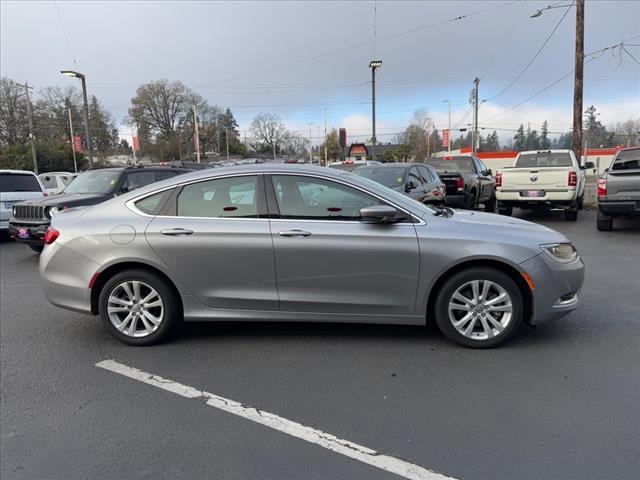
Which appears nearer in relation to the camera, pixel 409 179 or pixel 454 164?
pixel 409 179

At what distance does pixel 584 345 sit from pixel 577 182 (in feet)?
29.2

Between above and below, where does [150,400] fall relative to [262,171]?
below

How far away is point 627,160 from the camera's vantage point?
1058 cm

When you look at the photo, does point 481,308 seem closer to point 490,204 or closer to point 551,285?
point 551,285

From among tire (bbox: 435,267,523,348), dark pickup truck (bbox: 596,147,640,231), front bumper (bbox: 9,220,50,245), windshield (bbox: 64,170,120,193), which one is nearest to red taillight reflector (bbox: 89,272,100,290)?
tire (bbox: 435,267,523,348)

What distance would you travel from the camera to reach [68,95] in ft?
234

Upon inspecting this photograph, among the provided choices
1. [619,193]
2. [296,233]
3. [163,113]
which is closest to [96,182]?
[296,233]

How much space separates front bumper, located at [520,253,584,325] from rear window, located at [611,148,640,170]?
26.0 feet

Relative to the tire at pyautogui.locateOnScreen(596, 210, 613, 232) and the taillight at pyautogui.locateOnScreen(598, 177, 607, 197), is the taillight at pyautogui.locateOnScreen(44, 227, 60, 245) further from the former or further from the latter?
the tire at pyautogui.locateOnScreen(596, 210, 613, 232)

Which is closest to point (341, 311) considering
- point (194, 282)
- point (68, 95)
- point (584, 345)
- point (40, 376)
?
point (194, 282)

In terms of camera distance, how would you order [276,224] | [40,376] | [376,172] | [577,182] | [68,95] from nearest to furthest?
[40,376] < [276,224] < [376,172] < [577,182] < [68,95]

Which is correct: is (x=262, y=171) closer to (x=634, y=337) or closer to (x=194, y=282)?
(x=194, y=282)

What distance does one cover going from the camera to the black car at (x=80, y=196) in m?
8.43

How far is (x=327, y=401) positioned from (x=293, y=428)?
40cm
